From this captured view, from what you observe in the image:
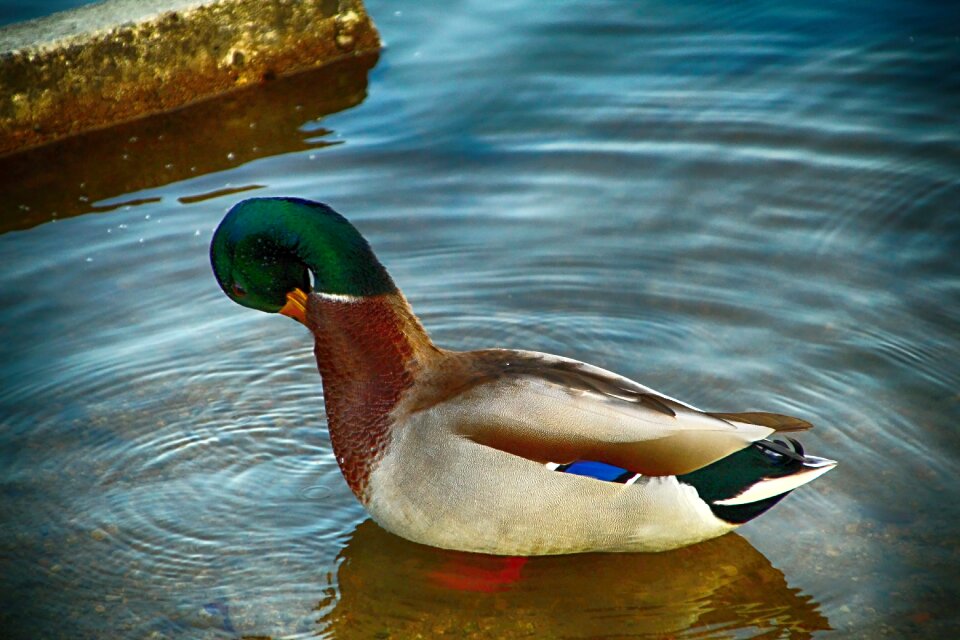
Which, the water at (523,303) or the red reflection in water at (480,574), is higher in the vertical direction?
the water at (523,303)

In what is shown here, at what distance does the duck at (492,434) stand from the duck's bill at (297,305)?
1.4 inches

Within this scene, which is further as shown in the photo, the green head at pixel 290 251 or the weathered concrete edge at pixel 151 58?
the weathered concrete edge at pixel 151 58

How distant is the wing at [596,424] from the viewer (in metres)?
3.49

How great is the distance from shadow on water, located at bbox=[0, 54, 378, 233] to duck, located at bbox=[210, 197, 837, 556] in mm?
2719

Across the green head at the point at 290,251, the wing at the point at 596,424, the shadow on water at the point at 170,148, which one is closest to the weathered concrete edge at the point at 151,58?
the shadow on water at the point at 170,148

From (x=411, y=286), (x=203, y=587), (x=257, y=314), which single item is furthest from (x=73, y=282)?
(x=203, y=587)

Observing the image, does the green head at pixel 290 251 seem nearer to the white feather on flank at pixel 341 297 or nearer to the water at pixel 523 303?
the white feather on flank at pixel 341 297

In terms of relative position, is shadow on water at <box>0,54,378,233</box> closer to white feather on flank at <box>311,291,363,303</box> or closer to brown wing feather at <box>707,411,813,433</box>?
white feather on flank at <box>311,291,363,303</box>

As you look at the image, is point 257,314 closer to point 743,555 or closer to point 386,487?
point 386,487

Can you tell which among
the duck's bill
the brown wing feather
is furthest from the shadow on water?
the brown wing feather

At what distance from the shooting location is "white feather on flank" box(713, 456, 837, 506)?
354 centimetres

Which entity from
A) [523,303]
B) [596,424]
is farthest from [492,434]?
[523,303]

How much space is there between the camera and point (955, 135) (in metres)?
6.30

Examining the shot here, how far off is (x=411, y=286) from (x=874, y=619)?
8.58 feet
